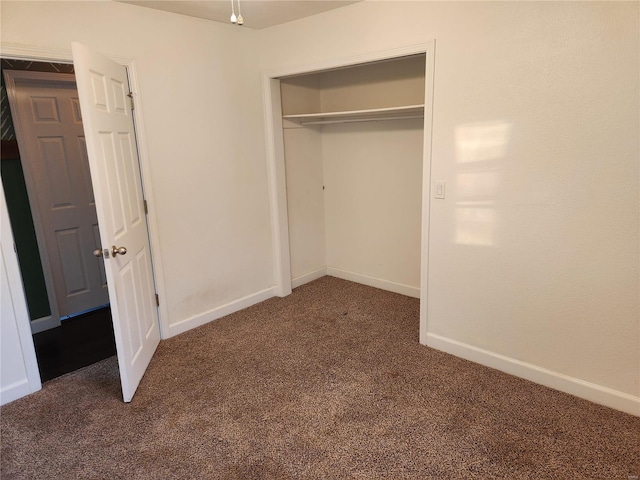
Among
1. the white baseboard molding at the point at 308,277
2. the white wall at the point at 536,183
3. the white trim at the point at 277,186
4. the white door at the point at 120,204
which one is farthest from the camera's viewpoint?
the white baseboard molding at the point at 308,277

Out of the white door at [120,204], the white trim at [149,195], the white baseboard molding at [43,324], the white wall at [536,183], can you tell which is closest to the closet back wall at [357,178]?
the white wall at [536,183]

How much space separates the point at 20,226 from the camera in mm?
3436

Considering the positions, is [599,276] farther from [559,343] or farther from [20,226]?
[20,226]

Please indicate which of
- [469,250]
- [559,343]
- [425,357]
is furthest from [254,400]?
[559,343]

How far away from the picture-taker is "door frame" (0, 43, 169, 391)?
2.37 metres

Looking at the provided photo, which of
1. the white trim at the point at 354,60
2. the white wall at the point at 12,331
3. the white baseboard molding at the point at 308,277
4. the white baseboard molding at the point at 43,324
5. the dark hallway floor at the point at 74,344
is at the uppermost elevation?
the white trim at the point at 354,60

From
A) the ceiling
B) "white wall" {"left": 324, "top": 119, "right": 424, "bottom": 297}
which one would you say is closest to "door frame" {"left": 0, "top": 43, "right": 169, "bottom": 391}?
the ceiling

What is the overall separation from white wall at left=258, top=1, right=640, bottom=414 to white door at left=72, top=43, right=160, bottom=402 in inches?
68.6

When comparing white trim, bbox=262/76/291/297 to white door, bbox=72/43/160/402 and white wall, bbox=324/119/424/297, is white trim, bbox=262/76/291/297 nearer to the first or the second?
white wall, bbox=324/119/424/297

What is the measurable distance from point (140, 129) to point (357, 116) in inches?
72.1

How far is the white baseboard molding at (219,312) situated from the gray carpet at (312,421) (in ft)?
0.66

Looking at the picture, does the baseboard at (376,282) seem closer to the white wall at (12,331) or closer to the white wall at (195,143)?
the white wall at (195,143)

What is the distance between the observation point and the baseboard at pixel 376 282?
395 centimetres

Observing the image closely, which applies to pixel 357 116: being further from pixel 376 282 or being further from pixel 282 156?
pixel 376 282
